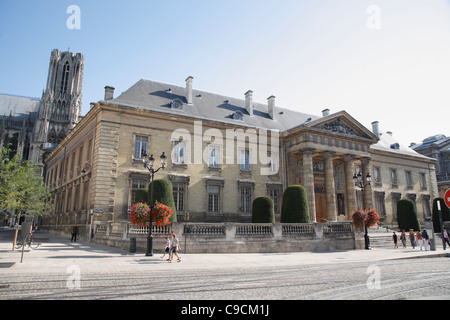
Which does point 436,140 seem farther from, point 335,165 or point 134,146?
point 134,146

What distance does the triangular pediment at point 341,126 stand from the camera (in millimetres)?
31830

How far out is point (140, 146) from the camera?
26.7m

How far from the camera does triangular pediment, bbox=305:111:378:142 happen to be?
31830 millimetres

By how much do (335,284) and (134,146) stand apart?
2113 cm

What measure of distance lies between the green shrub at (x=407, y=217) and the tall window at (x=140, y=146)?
28.4m

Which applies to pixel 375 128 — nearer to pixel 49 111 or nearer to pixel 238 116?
pixel 238 116

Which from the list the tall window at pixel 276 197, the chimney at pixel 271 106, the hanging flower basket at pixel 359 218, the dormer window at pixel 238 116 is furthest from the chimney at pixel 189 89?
the hanging flower basket at pixel 359 218

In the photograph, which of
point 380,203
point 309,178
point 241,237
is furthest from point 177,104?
point 380,203

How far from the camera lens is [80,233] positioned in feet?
86.8

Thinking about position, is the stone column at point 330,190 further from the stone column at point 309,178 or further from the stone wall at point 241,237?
the stone wall at point 241,237

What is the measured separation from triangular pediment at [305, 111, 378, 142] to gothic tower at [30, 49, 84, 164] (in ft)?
204

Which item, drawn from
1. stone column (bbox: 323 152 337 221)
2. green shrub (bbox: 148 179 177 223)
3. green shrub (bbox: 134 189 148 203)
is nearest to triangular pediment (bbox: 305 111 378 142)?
stone column (bbox: 323 152 337 221)

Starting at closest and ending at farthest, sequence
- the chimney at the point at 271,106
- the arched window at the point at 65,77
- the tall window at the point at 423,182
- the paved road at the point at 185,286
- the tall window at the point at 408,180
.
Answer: the paved road at the point at 185,286, the chimney at the point at 271,106, the tall window at the point at 408,180, the tall window at the point at 423,182, the arched window at the point at 65,77
